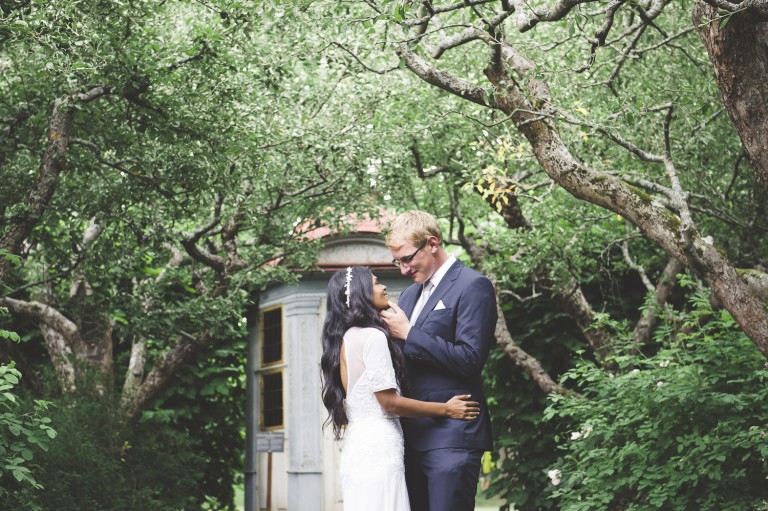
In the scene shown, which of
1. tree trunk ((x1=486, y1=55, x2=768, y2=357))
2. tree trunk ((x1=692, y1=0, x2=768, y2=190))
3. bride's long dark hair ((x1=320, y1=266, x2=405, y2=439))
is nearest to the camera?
bride's long dark hair ((x1=320, y1=266, x2=405, y2=439))

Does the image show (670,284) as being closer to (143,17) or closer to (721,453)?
(721,453)

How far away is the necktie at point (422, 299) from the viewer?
442 centimetres

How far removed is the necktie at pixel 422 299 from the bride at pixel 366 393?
0.63 feet

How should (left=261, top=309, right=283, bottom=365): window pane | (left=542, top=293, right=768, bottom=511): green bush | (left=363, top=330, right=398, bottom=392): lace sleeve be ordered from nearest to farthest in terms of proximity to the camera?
(left=363, top=330, right=398, bottom=392): lace sleeve < (left=542, top=293, right=768, bottom=511): green bush < (left=261, top=309, right=283, bottom=365): window pane

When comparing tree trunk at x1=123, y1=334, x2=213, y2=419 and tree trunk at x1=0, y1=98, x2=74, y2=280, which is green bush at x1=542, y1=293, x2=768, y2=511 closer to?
tree trunk at x1=0, y1=98, x2=74, y2=280

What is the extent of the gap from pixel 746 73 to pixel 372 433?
10.6ft

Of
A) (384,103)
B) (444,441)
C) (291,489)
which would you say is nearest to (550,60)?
(384,103)

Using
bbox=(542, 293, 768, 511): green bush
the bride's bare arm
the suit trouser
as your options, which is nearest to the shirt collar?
the bride's bare arm

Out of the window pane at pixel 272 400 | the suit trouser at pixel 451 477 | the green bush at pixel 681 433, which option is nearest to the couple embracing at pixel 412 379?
the suit trouser at pixel 451 477

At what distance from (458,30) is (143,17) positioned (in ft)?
13.1

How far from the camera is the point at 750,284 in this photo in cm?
584

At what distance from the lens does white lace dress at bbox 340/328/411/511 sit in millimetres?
4168

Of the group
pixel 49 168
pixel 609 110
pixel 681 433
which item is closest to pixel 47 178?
pixel 49 168

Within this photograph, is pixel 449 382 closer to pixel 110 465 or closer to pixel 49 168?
pixel 49 168
